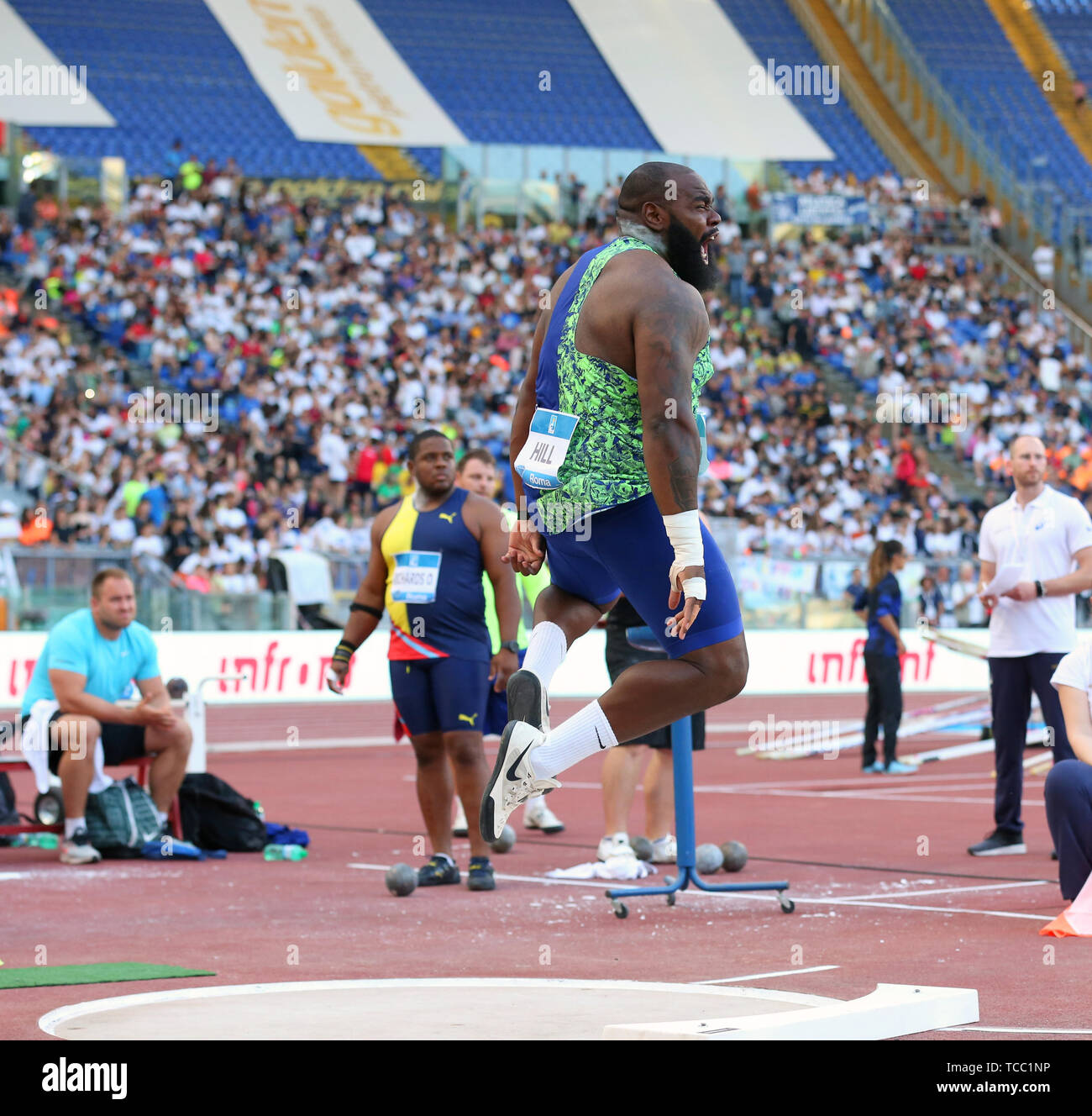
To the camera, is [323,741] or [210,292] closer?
[323,741]

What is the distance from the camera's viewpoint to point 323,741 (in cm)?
1758

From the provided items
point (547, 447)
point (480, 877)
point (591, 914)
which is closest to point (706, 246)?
point (547, 447)

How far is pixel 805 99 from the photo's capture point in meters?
37.0

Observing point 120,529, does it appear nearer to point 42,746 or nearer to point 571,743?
point 42,746

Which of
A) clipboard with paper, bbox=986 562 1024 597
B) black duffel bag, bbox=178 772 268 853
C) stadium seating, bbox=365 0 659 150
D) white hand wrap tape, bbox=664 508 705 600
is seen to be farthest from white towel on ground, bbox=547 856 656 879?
stadium seating, bbox=365 0 659 150

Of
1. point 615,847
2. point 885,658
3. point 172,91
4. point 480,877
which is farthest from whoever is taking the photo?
point 172,91

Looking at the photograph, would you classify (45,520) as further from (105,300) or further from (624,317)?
(624,317)

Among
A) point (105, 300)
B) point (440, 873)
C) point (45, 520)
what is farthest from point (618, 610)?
point (105, 300)

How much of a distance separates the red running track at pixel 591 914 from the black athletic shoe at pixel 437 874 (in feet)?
0.31

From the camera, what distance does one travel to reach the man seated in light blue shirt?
31.1 feet

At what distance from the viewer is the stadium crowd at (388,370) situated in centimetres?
2138

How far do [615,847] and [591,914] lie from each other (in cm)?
128

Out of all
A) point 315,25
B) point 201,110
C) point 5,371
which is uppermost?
point 315,25

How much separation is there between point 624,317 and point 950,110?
33982 mm
